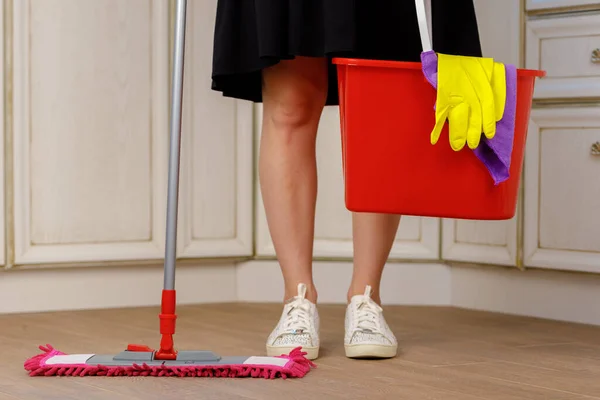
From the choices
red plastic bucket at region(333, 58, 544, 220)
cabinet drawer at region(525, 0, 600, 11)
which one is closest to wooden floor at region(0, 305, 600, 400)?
red plastic bucket at region(333, 58, 544, 220)

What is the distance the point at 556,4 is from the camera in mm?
2102

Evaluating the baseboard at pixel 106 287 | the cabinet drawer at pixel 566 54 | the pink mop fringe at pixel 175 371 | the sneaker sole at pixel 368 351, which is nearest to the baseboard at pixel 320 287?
the baseboard at pixel 106 287

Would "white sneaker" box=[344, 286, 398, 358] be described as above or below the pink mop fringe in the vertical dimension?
above

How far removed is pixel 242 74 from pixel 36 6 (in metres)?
0.68

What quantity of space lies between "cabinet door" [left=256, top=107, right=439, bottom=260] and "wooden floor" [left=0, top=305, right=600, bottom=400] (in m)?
0.15

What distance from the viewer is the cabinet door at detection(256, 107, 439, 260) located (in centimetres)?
234

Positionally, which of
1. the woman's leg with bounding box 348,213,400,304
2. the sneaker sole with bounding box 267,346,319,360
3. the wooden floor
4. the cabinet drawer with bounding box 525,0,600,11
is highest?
the cabinet drawer with bounding box 525,0,600,11

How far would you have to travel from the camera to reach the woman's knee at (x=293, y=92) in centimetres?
164

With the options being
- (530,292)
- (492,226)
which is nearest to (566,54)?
(492,226)

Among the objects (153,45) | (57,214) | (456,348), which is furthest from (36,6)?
(456,348)

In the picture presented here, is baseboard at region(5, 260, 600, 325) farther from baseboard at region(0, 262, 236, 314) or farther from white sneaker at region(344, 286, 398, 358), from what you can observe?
white sneaker at region(344, 286, 398, 358)

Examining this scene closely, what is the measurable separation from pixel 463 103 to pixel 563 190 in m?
0.82

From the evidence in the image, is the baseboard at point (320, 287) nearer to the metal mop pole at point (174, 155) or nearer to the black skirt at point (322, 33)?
the black skirt at point (322, 33)

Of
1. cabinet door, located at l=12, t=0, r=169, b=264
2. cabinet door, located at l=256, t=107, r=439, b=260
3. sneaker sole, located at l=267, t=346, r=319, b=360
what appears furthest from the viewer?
cabinet door, located at l=256, t=107, r=439, b=260
